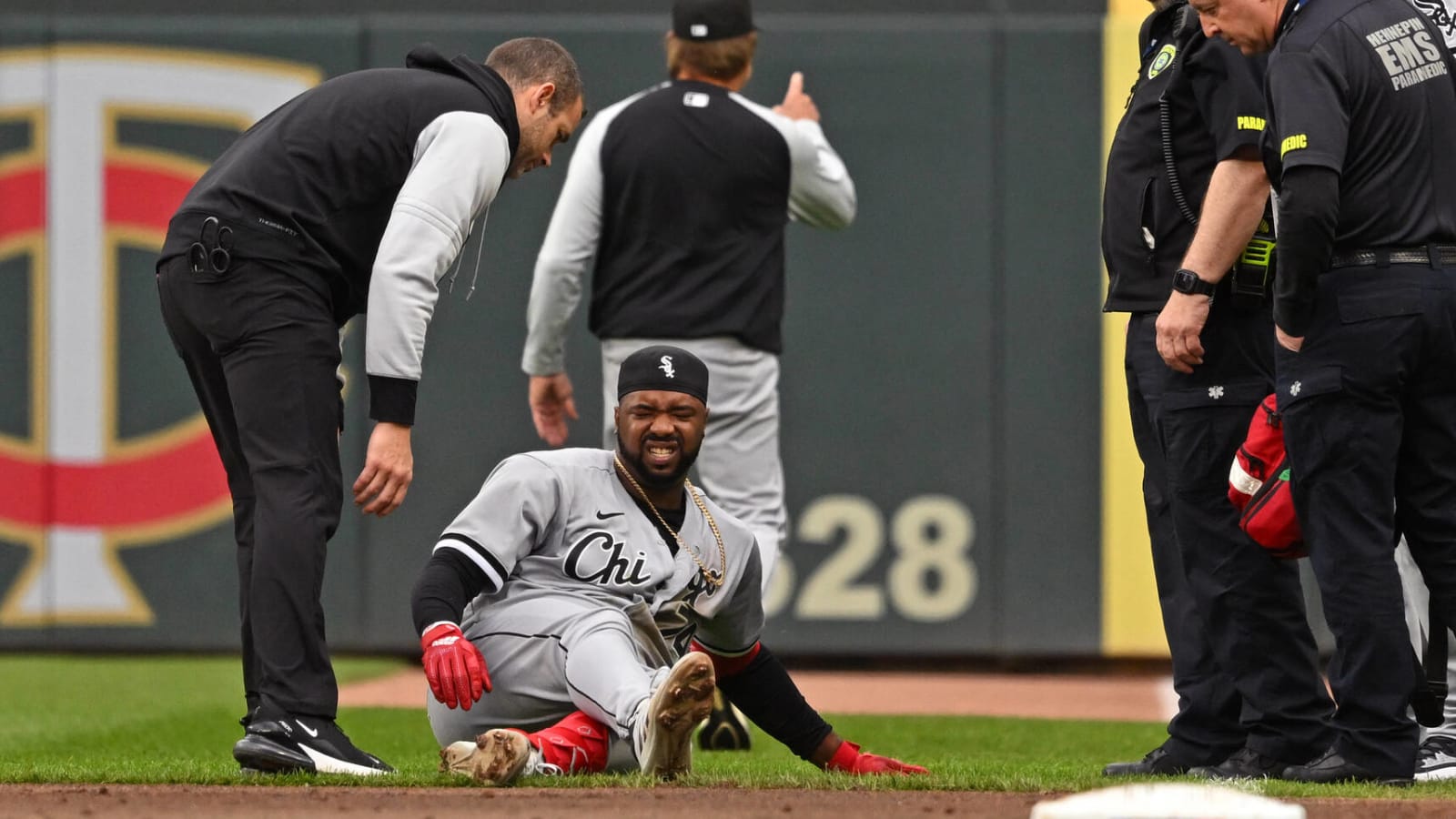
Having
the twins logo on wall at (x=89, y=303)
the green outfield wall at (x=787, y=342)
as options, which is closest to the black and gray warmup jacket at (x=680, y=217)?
the green outfield wall at (x=787, y=342)

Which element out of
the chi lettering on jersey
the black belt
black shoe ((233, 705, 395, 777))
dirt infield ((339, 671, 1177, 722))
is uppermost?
the black belt

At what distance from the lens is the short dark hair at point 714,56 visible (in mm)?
5852

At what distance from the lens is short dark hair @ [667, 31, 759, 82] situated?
5.85 m

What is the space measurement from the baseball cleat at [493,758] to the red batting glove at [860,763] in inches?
30.8

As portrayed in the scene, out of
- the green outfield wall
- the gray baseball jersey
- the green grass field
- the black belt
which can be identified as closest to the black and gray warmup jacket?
the gray baseball jersey

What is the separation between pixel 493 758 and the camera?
155 inches

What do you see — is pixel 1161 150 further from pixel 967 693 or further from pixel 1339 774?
pixel 967 693

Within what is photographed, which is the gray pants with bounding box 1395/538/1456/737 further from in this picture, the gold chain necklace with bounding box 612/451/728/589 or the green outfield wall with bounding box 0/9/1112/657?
the green outfield wall with bounding box 0/9/1112/657

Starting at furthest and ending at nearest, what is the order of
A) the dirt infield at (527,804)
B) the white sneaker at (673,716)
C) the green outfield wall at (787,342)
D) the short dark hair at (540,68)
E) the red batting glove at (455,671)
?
the green outfield wall at (787,342) < the short dark hair at (540,68) < the red batting glove at (455,671) < the white sneaker at (673,716) < the dirt infield at (527,804)

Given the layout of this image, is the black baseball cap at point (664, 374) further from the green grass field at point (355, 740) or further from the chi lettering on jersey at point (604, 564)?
the green grass field at point (355, 740)

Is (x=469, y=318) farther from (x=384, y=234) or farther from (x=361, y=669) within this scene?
(x=384, y=234)

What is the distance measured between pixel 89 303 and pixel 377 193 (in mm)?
4500

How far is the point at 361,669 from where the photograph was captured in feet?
27.0

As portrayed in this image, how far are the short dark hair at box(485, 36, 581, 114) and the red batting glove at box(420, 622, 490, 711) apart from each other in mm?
1274
